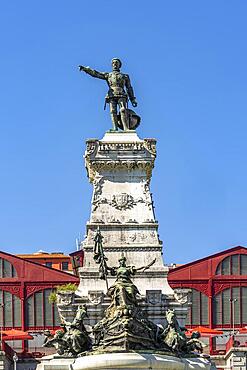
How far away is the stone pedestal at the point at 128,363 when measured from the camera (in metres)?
96.8

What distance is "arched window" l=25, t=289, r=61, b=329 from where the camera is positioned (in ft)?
461

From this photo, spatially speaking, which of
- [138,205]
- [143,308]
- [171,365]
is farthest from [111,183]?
[171,365]

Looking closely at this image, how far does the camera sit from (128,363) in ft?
317

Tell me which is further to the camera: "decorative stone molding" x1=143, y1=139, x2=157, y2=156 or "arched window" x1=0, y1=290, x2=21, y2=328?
"arched window" x1=0, y1=290, x2=21, y2=328

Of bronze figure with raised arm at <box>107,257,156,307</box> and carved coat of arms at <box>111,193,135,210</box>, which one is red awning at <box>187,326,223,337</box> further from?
bronze figure with raised arm at <box>107,257,156,307</box>

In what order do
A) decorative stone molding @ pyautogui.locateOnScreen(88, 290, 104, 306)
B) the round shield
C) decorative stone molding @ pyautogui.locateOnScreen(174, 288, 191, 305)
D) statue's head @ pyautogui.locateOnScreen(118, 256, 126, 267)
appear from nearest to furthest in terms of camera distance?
statue's head @ pyautogui.locateOnScreen(118, 256, 126, 267) → decorative stone molding @ pyautogui.locateOnScreen(88, 290, 104, 306) → decorative stone molding @ pyautogui.locateOnScreen(174, 288, 191, 305) → the round shield

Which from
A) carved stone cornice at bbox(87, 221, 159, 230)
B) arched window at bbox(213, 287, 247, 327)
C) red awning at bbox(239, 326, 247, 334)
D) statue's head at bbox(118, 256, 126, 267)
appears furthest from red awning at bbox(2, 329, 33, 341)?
statue's head at bbox(118, 256, 126, 267)

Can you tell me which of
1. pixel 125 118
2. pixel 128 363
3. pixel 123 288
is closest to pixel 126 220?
pixel 125 118

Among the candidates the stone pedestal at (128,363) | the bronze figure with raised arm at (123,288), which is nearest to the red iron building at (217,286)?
the bronze figure with raised arm at (123,288)

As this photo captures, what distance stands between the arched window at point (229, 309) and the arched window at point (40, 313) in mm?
14727

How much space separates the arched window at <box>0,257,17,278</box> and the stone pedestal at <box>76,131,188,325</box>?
33174 mm

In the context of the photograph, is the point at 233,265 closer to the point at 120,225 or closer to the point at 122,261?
the point at 120,225

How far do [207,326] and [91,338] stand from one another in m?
39.3

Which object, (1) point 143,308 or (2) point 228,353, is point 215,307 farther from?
(1) point 143,308
